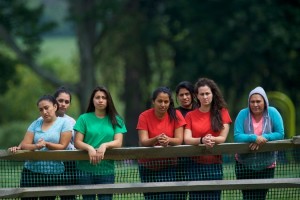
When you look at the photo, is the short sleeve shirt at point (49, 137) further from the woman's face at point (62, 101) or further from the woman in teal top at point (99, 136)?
the woman's face at point (62, 101)

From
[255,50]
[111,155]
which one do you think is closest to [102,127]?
[111,155]

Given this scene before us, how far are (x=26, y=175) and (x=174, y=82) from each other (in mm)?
24820

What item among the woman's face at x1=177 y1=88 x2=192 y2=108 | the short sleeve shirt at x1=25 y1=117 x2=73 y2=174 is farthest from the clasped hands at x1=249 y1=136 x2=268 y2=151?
the short sleeve shirt at x1=25 y1=117 x2=73 y2=174

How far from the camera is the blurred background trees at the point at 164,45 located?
3241 cm

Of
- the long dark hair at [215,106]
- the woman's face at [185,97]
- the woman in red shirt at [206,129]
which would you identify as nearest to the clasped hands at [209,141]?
the woman in red shirt at [206,129]

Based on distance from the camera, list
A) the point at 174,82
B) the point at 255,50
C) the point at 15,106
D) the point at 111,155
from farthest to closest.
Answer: the point at 15,106 < the point at 174,82 < the point at 255,50 < the point at 111,155

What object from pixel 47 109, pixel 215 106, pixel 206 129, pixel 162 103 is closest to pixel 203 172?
pixel 206 129

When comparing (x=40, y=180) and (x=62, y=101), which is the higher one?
(x=62, y=101)

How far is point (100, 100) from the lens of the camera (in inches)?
392

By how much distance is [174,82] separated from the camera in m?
34.7

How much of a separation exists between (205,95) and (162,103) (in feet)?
1.48

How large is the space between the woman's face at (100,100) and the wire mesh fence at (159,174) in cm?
49

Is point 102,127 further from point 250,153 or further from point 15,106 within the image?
point 15,106

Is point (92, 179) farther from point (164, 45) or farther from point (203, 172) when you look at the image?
point (164, 45)
